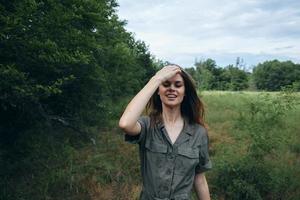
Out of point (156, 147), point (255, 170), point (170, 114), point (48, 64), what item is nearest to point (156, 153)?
point (156, 147)

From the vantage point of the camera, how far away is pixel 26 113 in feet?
32.9

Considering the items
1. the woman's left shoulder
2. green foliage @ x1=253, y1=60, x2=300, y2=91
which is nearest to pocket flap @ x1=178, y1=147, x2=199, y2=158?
the woman's left shoulder

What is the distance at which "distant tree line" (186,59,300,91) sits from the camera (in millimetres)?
57519

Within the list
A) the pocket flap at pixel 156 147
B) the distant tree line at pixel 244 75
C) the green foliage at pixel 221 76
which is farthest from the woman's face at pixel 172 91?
the green foliage at pixel 221 76

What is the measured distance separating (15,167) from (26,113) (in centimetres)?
125

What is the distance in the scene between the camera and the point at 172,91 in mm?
2516

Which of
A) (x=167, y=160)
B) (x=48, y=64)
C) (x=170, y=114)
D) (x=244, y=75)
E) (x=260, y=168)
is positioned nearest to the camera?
(x=167, y=160)

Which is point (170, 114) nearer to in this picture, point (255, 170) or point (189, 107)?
point (189, 107)

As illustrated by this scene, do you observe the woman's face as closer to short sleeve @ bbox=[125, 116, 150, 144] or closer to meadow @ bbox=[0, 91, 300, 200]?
A: short sleeve @ bbox=[125, 116, 150, 144]

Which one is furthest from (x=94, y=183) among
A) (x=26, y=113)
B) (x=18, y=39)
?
(x=18, y=39)

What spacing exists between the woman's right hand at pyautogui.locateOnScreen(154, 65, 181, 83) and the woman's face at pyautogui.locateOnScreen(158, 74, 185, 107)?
0.12 ft

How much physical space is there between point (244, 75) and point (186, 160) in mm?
69278

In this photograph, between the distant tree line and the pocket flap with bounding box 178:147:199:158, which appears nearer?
the pocket flap with bounding box 178:147:199:158

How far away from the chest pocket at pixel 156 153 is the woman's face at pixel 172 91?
0.79 feet
